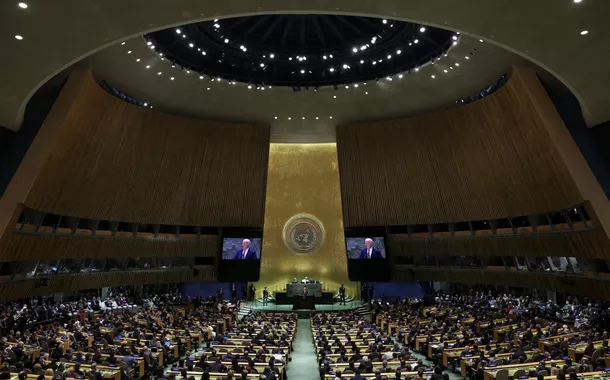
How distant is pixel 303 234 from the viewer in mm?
30328

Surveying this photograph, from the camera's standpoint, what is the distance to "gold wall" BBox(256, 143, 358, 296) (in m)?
30.0

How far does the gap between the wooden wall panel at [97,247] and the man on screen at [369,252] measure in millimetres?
9347

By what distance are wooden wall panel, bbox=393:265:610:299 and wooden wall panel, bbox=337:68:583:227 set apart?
2995 mm

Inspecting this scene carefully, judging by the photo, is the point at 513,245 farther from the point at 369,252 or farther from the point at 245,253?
the point at 245,253

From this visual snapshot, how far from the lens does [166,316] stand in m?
A: 19.1

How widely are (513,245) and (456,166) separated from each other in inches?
193

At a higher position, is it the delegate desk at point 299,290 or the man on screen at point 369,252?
the man on screen at point 369,252

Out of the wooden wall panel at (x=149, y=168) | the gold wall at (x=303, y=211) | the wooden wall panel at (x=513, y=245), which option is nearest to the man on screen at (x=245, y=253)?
the wooden wall panel at (x=149, y=168)

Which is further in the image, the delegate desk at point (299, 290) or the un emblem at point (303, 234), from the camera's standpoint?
the un emblem at point (303, 234)

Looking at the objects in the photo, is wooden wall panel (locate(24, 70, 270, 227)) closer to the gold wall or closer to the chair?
the gold wall

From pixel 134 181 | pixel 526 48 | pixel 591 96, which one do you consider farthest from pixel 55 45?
pixel 591 96

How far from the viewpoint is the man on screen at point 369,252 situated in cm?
2523

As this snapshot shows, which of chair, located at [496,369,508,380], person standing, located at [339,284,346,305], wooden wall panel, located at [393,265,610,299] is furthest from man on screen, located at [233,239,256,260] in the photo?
chair, located at [496,369,508,380]

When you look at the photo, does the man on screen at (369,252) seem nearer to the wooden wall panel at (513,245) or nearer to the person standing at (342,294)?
the wooden wall panel at (513,245)
